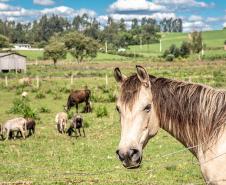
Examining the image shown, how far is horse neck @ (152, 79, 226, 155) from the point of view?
427 centimetres

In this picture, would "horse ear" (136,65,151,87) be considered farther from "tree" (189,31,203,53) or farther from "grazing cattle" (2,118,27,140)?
"tree" (189,31,203,53)

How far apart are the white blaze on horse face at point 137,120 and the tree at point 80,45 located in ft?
232

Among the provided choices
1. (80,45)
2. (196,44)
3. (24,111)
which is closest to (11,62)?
(80,45)

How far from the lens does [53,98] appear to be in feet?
98.8

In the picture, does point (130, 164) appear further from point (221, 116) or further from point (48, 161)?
point (48, 161)

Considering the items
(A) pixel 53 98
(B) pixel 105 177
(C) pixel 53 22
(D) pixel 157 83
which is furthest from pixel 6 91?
(C) pixel 53 22

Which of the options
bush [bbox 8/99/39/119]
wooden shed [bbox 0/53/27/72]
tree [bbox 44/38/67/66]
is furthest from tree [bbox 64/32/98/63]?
bush [bbox 8/99/39/119]

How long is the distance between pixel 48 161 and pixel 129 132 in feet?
29.4

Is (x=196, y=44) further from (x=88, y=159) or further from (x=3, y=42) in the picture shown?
(x=88, y=159)

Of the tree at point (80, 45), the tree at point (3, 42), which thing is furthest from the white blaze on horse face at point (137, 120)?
the tree at point (3, 42)

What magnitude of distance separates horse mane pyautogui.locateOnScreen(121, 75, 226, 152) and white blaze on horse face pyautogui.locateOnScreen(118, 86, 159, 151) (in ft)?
0.22

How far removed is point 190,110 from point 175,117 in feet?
0.68

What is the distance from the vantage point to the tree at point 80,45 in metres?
75.0

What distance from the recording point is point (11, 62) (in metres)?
59.1
